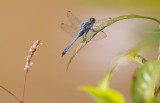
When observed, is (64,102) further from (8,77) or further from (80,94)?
(8,77)

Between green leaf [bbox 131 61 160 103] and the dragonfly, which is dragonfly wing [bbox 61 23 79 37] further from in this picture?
green leaf [bbox 131 61 160 103]

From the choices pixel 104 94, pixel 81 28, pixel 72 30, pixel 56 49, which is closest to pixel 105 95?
pixel 104 94

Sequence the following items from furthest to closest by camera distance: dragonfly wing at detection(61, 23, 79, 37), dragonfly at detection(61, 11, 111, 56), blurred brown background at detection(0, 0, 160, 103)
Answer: blurred brown background at detection(0, 0, 160, 103) → dragonfly wing at detection(61, 23, 79, 37) → dragonfly at detection(61, 11, 111, 56)

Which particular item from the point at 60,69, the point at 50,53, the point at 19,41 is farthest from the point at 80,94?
the point at 19,41

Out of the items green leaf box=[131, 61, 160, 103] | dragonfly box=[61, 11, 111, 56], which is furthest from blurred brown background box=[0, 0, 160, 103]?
green leaf box=[131, 61, 160, 103]

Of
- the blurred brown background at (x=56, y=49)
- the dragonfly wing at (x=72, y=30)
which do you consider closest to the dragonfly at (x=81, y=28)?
the dragonfly wing at (x=72, y=30)

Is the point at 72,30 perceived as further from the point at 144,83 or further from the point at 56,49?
the point at 56,49
